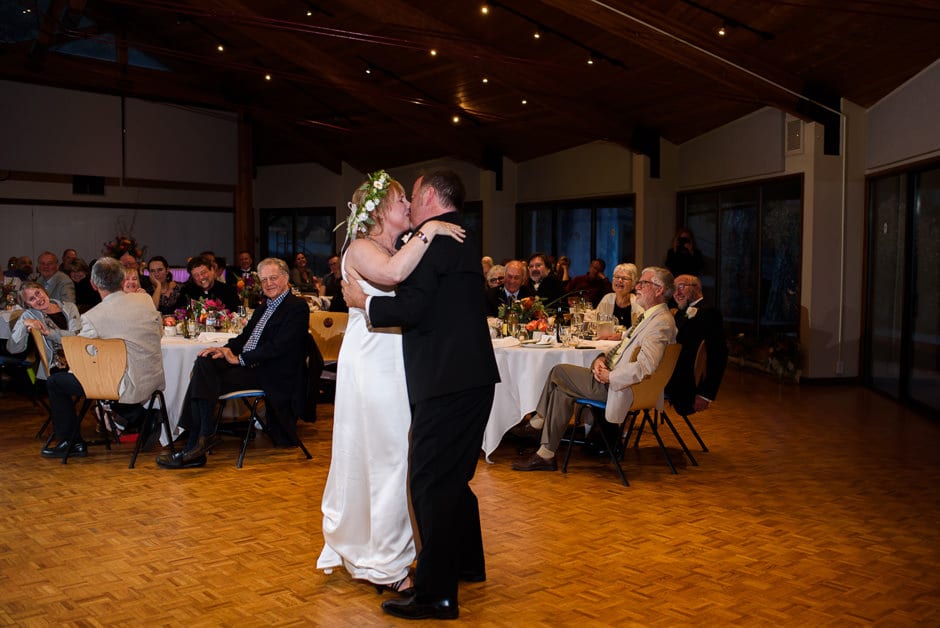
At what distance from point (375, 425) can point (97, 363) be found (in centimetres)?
283

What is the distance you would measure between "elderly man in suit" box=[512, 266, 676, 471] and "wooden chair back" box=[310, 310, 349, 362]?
2.39 meters

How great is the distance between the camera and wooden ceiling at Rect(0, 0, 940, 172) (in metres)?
8.59

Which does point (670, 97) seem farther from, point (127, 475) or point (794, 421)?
point (127, 475)

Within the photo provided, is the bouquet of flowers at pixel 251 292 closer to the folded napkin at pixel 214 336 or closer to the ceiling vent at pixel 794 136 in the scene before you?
the folded napkin at pixel 214 336

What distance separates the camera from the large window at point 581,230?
14.3 metres

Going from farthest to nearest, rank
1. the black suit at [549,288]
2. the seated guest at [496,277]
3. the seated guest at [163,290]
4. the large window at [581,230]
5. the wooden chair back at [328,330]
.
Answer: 1. the large window at [581,230]
2. the black suit at [549,288]
3. the seated guest at [496,277]
4. the seated guest at [163,290]
5. the wooden chair back at [328,330]

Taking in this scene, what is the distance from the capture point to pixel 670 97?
11.6m

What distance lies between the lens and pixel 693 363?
6.14 metres

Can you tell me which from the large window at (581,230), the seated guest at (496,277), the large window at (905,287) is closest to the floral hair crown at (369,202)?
the seated guest at (496,277)

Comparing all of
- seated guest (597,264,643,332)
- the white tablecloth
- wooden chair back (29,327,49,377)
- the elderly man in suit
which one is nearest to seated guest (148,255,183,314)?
wooden chair back (29,327,49,377)

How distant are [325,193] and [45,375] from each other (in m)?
12.7

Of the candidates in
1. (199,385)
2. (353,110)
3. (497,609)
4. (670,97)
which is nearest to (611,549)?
(497,609)

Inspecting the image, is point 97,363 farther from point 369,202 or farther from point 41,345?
point 369,202

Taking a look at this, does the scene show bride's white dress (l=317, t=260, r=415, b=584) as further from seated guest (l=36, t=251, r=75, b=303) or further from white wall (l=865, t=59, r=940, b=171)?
seated guest (l=36, t=251, r=75, b=303)
